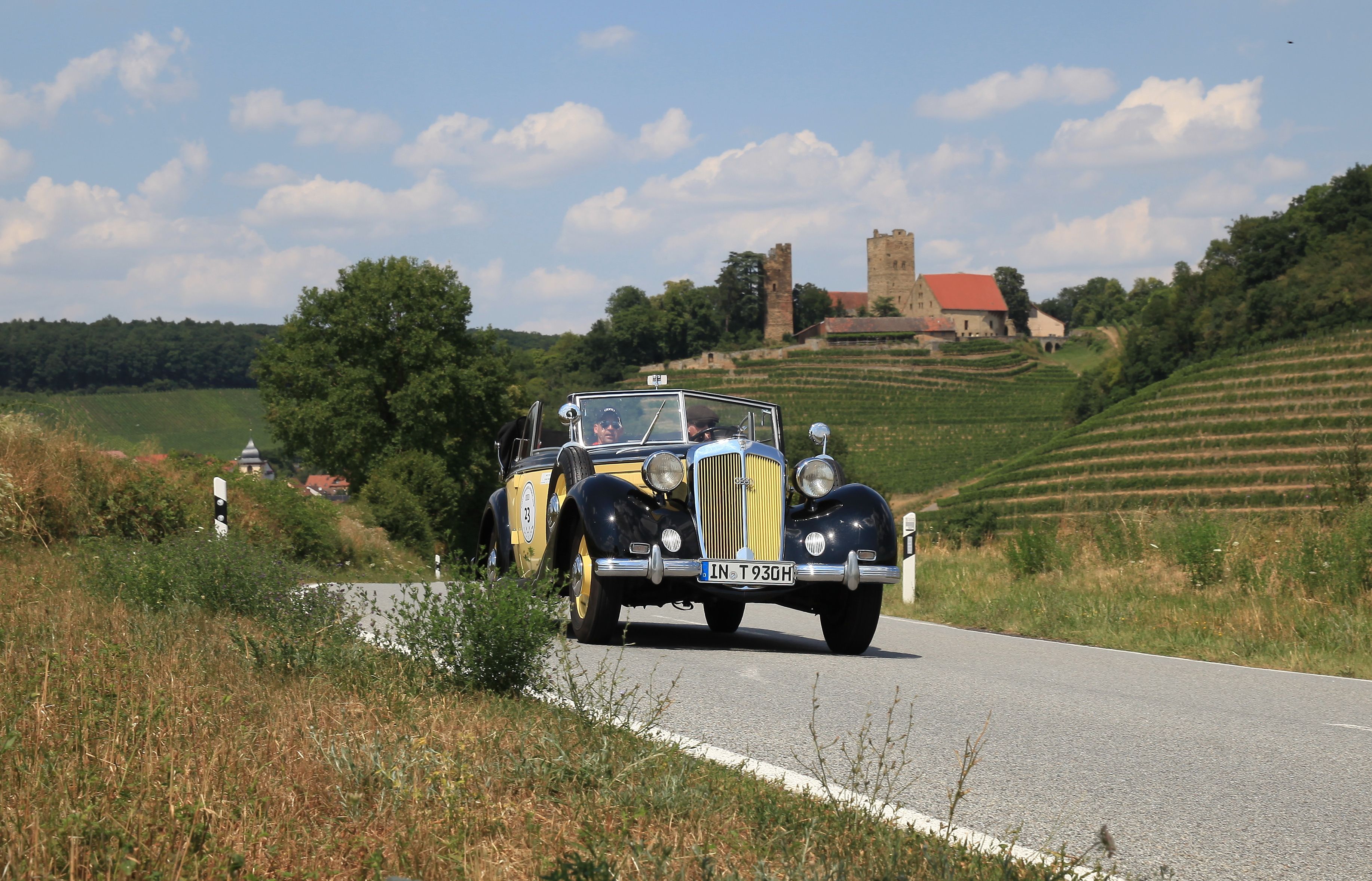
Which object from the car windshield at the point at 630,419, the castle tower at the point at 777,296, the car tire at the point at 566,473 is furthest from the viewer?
the castle tower at the point at 777,296

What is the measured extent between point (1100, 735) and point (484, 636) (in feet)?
10.2

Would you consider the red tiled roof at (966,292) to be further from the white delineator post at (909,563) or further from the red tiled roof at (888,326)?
the white delineator post at (909,563)

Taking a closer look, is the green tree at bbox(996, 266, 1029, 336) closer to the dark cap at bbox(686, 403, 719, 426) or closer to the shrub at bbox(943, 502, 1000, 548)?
the shrub at bbox(943, 502, 1000, 548)

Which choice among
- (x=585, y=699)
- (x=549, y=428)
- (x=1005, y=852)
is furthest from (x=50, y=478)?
(x=1005, y=852)

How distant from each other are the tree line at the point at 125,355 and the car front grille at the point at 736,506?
74571 mm

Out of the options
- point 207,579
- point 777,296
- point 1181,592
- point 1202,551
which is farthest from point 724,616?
point 777,296

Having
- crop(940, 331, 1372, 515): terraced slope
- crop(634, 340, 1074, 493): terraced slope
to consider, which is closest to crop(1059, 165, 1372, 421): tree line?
crop(940, 331, 1372, 515): terraced slope

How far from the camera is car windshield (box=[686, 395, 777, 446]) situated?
11148mm

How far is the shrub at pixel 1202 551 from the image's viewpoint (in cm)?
1360

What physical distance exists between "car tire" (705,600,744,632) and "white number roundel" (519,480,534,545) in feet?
5.73

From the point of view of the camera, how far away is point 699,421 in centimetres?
1123

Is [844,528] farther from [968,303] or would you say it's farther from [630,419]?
[968,303]

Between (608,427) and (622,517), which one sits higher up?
(608,427)

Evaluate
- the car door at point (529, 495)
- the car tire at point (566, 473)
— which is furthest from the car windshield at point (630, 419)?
the car tire at point (566, 473)
